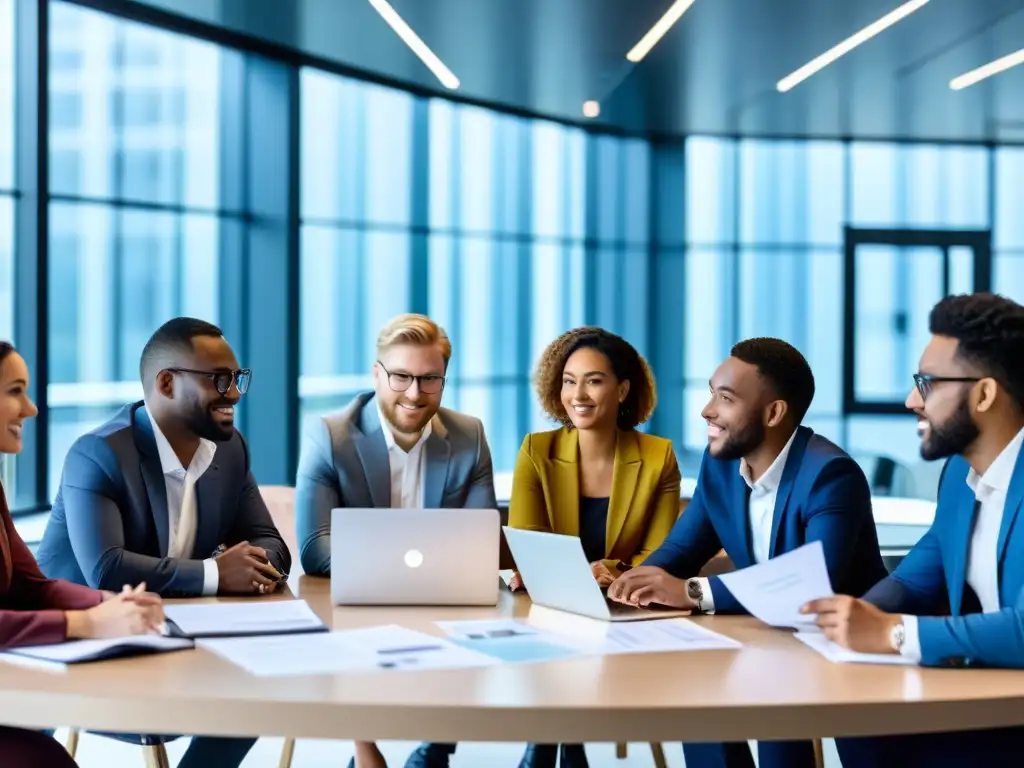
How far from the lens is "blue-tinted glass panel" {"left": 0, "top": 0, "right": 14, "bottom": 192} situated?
6109mm

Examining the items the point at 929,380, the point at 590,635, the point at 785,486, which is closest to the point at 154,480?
the point at 590,635

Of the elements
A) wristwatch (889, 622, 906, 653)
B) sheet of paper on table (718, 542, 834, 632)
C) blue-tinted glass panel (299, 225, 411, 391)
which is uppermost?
blue-tinted glass panel (299, 225, 411, 391)

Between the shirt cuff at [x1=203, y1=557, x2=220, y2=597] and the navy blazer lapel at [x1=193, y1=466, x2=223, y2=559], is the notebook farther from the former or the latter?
the navy blazer lapel at [x1=193, y1=466, x2=223, y2=559]

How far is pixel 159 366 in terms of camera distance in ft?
9.89

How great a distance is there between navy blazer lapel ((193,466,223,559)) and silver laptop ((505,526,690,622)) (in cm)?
82

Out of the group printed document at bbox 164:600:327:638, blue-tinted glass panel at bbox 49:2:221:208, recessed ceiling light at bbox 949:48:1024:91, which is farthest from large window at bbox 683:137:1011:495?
printed document at bbox 164:600:327:638

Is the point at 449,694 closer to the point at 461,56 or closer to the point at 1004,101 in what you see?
the point at 461,56

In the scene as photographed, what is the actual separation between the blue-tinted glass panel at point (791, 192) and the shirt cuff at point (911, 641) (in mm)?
10071

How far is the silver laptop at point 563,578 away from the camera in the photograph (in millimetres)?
2533

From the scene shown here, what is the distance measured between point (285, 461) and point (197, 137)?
88.7 inches

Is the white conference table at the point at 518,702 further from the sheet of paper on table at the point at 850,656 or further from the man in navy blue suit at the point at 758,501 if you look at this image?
the man in navy blue suit at the point at 758,501

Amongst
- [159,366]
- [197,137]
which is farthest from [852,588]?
[197,137]

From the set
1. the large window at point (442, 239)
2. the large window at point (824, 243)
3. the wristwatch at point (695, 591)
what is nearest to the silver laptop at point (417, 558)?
the wristwatch at point (695, 591)

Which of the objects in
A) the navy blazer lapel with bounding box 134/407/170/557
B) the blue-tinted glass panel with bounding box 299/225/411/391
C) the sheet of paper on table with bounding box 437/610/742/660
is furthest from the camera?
the blue-tinted glass panel with bounding box 299/225/411/391
